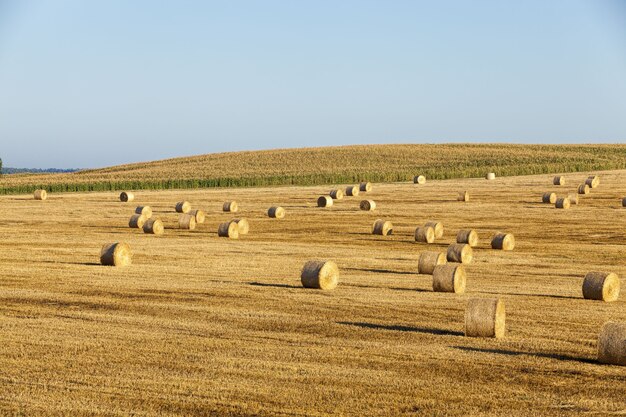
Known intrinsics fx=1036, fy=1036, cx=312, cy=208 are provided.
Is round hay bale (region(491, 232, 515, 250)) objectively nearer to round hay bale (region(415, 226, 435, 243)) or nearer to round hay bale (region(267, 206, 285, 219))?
round hay bale (region(415, 226, 435, 243))

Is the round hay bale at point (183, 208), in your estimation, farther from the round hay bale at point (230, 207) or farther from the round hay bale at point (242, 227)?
the round hay bale at point (242, 227)

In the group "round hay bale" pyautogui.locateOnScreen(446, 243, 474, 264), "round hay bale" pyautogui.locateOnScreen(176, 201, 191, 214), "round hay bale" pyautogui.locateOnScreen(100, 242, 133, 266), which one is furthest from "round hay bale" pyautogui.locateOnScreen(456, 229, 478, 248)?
"round hay bale" pyautogui.locateOnScreen(176, 201, 191, 214)

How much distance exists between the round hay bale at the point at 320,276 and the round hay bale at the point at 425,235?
11.5 metres

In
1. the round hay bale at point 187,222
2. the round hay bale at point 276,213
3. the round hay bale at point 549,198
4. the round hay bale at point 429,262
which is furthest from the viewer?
the round hay bale at point 549,198

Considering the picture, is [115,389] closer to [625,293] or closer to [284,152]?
[625,293]

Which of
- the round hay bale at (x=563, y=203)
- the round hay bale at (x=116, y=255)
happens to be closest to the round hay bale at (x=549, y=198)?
the round hay bale at (x=563, y=203)

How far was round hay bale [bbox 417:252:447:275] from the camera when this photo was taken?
2428cm

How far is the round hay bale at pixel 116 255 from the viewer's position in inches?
1014

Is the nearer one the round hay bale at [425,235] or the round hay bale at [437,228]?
the round hay bale at [425,235]

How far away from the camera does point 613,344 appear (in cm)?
1373

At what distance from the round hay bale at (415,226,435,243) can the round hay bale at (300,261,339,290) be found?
11.5 m

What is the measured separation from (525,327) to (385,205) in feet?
106

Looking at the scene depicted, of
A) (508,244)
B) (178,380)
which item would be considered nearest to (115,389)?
(178,380)

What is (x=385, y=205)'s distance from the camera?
4938 centimetres
